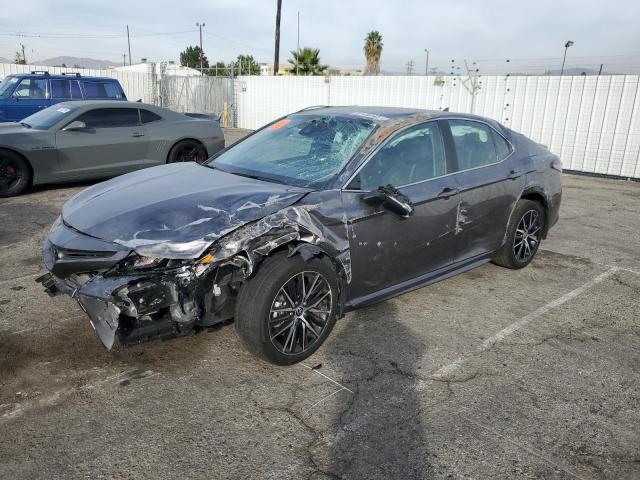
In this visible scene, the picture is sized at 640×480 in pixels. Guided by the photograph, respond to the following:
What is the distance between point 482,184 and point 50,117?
7.19 meters

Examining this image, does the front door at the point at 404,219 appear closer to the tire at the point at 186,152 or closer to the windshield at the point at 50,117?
the tire at the point at 186,152

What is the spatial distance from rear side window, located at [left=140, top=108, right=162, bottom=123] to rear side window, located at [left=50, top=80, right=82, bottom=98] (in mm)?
4864

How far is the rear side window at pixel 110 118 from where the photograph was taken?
28.6 ft

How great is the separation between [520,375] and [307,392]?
1422 mm

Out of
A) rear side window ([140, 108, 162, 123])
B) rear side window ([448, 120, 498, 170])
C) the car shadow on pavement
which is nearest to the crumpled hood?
the car shadow on pavement

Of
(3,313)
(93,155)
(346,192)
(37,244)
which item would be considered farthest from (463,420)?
(93,155)

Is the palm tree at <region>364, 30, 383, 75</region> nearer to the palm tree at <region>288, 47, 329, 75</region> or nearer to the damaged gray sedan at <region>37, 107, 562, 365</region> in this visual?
the palm tree at <region>288, 47, 329, 75</region>

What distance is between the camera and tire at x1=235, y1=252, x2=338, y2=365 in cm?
319

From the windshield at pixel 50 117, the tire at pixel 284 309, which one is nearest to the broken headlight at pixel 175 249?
the tire at pixel 284 309

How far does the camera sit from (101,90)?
531 inches

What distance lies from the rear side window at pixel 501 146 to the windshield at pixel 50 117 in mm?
6735

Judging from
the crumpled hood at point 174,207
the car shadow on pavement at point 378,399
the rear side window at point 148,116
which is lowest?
the car shadow on pavement at point 378,399

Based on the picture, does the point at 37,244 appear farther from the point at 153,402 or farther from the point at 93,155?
the point at 153,402

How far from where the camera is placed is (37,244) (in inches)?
233
